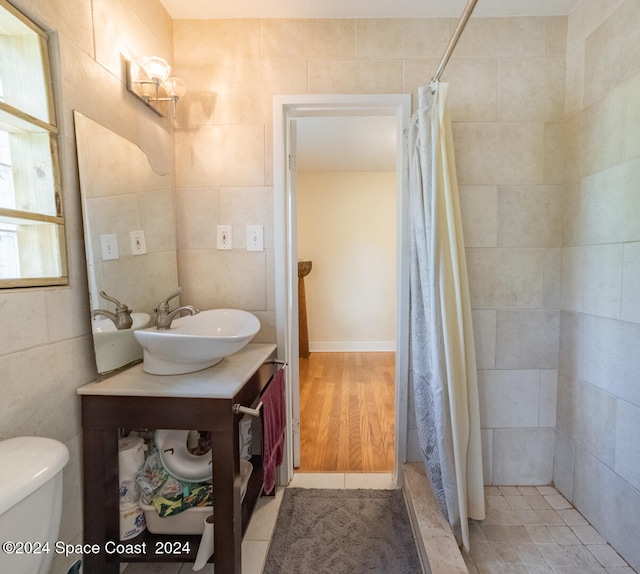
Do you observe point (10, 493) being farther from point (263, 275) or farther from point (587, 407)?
point (587, 407)

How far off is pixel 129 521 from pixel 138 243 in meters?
1.09

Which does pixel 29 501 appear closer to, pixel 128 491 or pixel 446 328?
→ pixel 128 491

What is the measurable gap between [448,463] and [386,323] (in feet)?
9.72

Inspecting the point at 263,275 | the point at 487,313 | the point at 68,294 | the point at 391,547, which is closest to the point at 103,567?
the point at 68,294

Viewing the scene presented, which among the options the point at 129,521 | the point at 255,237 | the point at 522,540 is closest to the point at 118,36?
→ the point at 255,237

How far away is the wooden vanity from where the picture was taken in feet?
3.33

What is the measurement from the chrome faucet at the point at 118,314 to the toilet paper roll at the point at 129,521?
0.67m

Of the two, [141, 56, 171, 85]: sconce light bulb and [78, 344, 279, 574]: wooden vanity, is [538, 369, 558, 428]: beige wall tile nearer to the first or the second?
[78, 344, 279, 574]: wooden vanity

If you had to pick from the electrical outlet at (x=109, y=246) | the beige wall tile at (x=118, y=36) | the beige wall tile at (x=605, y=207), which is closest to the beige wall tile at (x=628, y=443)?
the beige wall tile at (x=605, y=207)

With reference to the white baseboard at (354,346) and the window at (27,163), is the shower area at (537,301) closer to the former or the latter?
the window at (27,163)

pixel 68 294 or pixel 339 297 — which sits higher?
pixel 68 294

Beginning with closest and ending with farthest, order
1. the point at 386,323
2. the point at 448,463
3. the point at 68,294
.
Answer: the point at 68,294 → the point at 448,463 → the point at 386,323

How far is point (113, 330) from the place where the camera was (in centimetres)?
A: 116

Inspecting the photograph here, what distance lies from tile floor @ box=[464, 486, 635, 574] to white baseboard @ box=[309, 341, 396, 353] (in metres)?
2.65
